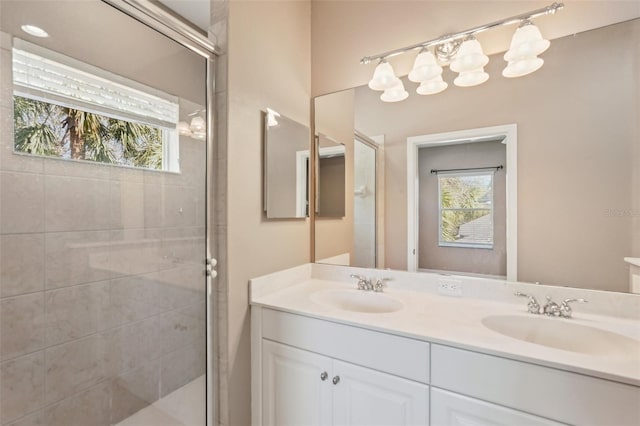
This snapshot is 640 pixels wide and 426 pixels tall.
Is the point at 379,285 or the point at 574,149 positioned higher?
the point at 574,149

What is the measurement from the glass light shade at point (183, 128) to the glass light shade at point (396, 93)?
108 centimetres

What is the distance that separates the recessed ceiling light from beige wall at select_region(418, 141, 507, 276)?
66.3 inches

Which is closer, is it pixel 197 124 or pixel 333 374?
pixel 333 374

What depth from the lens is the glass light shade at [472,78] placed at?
144 centimetres

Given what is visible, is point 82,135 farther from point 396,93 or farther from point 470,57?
point 470,57

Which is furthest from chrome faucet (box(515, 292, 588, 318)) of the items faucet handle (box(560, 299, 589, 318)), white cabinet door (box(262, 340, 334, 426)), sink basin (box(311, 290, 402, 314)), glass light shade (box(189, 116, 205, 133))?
glass light shade (box(189, 116, 205, 133))

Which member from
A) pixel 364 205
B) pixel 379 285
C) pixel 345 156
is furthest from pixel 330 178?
pixel 379 285

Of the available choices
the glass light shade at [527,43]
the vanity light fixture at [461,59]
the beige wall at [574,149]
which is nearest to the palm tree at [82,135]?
the vanity light fixture at [461,59]

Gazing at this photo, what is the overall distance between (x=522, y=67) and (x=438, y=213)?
2.53 feet

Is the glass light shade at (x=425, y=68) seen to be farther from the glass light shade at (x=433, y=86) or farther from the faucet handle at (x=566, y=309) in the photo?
the faucet handle at (x=566, y=309)

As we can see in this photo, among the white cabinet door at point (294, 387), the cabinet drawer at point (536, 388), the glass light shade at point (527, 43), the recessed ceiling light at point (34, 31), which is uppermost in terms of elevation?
the glass light shade at point (527, 43)

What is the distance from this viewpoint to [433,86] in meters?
1.55

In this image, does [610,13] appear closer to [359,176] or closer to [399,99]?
[399,99]

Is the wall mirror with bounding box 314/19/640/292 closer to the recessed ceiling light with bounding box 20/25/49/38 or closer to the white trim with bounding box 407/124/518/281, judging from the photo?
the white trim with bounding box 407/124/518/281
